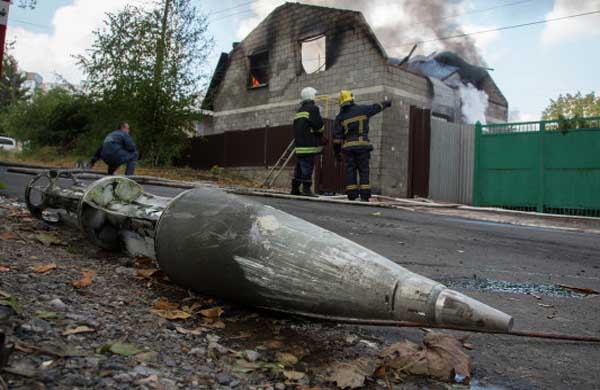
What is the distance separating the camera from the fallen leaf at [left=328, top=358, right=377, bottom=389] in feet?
5.28

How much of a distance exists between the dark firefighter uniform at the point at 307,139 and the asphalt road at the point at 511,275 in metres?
1.89

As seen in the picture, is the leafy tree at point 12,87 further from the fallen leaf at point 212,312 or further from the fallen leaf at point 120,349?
the fallen leaf at point 120,349

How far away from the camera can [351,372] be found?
5.54ft

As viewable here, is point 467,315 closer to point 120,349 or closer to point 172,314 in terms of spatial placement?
point 120,349

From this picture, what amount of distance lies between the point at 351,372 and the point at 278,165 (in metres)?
14.1

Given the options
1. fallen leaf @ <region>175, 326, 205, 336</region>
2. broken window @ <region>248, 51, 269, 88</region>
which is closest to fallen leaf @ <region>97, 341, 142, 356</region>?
fallen leaf @ <region>175, 326, 205, 336</region>

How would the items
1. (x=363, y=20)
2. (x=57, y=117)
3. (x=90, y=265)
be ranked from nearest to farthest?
(x=90, y=265) → (x=363, y=20) → (x=57, y=117)

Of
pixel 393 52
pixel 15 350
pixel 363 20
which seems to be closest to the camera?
pixel 15 350

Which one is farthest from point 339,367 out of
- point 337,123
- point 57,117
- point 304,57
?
point 57,117

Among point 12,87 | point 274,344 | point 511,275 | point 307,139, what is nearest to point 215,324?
point 274,344

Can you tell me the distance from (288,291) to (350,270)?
0.87 feet

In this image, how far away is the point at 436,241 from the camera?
15.8ft

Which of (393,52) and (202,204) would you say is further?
(393,52)

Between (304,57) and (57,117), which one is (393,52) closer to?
(304,57)
